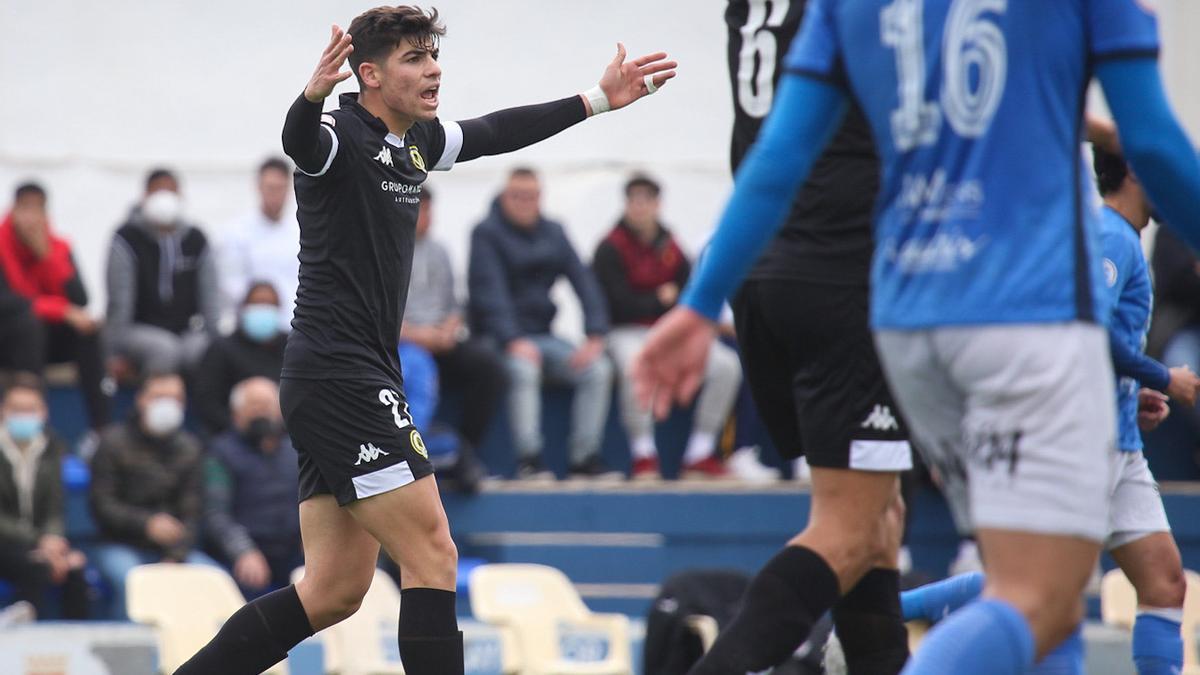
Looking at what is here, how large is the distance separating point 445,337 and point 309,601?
6.29 m

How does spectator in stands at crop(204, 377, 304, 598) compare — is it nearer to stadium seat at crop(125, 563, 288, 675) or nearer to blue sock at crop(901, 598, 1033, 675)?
stadium seat at crop(125, 563, 288, 675)

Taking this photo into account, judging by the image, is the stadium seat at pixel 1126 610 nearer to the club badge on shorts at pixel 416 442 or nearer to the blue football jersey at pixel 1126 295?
the blue football jersey at pixel 1126 295

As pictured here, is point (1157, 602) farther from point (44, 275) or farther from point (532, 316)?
point (44, 275)

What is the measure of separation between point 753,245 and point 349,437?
178cm

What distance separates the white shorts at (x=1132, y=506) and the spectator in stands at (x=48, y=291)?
7.50 meters

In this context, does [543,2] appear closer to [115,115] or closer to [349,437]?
[115,115]

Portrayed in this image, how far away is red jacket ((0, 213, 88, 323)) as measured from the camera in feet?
35.2

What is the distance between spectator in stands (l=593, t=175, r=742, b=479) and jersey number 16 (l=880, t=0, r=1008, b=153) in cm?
829

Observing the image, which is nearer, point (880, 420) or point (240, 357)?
point (880, 420)

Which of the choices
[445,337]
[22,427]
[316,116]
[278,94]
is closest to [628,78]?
[316,116]

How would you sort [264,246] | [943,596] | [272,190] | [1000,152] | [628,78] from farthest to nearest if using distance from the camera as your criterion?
[264,246], [272,190], [628,78], [943,596], [1000,152]

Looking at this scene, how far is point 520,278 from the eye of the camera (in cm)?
1133

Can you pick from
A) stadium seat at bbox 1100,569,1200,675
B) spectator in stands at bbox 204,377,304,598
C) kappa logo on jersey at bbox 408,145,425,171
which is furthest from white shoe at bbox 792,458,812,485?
kappa logo on jersey at bbox 408,145,425,171

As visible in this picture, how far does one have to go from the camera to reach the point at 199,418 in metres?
10.8
